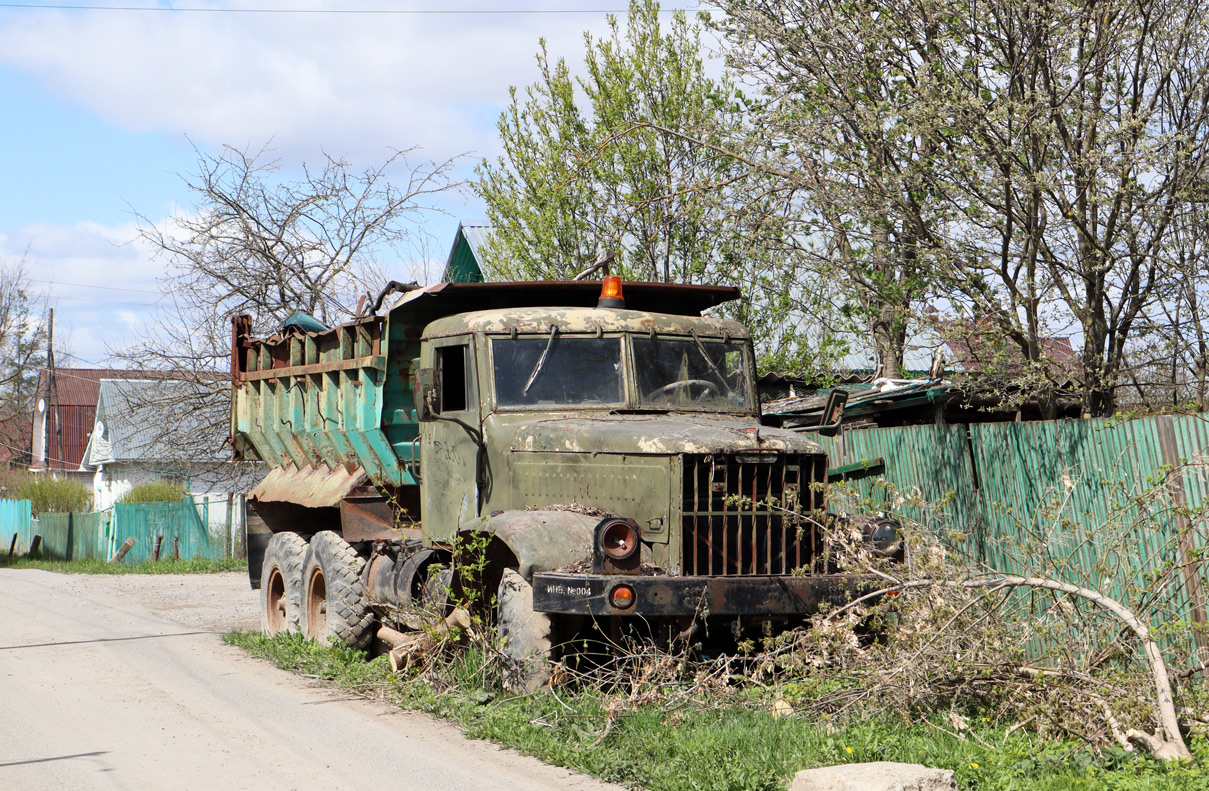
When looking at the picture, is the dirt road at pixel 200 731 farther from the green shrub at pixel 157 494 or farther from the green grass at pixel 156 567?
the green shrub at pixel 157 494

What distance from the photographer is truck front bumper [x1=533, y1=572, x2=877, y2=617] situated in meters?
6.68

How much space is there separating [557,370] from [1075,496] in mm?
3814

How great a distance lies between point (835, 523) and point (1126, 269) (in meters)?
3.81

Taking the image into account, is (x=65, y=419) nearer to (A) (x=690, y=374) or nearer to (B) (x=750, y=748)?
(A) (x=690, y=374)

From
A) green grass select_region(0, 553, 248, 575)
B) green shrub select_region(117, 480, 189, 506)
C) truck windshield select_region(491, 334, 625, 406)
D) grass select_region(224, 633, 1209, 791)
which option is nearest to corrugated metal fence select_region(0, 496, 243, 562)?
green grass select_region(0, 553, 248, 575)

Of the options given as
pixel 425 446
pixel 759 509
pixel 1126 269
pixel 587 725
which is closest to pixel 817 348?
pixel 1126 269

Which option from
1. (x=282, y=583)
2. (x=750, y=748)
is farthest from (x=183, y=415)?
(x=750, y=748)

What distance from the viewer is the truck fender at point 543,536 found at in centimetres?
701

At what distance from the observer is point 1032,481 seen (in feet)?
28.8

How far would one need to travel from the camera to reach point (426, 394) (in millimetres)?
8398

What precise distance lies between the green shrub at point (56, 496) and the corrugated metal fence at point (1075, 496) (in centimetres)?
2901

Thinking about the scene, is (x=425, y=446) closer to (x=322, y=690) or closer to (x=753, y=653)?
(x=322, y=690)

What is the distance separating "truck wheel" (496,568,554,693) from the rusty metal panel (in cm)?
345

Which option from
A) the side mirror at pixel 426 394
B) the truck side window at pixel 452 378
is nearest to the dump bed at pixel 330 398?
the truck side window at pixel 452 378
